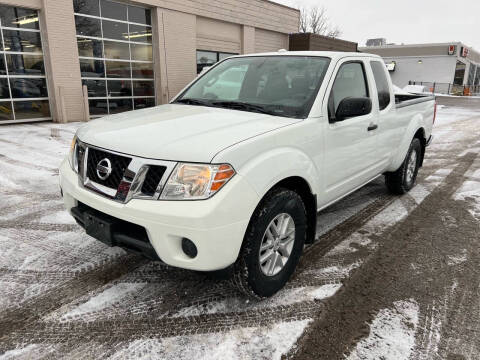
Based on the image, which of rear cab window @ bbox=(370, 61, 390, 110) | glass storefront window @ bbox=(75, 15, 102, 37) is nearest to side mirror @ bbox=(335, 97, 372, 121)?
rear cab window @ bbox=(370, 61, 390, 110)

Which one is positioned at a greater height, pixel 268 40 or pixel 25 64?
pixel 268 40

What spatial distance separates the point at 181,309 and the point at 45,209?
279 centimetres

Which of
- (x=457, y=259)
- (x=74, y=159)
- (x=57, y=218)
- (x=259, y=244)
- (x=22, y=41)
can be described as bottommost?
(x=457, y=259)

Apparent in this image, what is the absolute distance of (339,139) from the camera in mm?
3373

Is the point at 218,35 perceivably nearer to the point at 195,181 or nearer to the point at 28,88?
the point at 28,88

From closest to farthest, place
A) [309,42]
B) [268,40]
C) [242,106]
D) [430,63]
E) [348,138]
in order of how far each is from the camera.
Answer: [242,106] < [348,138] < [268,40] < [309,42] < [430,63]

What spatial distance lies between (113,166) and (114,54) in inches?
500

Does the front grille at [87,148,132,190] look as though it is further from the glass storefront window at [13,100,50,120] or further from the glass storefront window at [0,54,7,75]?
the glass storefront window at [13,100,50,120]

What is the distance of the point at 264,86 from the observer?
3.54m

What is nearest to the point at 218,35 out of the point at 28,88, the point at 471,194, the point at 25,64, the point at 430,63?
the point at 25,64

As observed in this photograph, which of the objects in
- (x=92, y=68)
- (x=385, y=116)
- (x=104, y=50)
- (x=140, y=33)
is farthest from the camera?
(x=140, y=33)

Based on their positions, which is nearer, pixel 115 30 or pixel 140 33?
pixel 115 30

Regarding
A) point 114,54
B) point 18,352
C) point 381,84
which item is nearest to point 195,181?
point 18,352

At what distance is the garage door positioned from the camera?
802 inches
